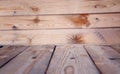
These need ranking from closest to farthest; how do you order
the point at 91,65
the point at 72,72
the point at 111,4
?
the point at 72,72, the point at 91,65, the point at 111,4

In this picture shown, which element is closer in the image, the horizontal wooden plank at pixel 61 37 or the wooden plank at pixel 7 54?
the wooden plank at pixel 7 54

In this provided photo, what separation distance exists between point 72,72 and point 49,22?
0.88 meters

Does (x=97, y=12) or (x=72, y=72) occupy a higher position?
(x=97, y=12)

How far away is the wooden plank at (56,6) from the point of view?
1468 millimetres

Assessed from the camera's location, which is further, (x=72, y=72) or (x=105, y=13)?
(x=105, y=13)

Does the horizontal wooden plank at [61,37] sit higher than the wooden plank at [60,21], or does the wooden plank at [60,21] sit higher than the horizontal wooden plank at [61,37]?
the wooden plank at [60,21]

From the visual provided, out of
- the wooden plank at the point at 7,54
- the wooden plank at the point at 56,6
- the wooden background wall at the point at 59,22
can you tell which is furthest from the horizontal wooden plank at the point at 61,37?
the wooden plank at the point at 7,54

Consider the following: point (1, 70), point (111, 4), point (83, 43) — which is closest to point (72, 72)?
point (1, 70)

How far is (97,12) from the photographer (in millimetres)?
1477

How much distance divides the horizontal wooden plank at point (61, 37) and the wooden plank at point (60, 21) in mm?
40

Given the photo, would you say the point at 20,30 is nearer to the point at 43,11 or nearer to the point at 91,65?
the point at 43,11

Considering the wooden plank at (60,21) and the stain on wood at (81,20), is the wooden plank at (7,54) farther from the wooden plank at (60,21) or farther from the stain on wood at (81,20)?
the stain on wood at (81,20)

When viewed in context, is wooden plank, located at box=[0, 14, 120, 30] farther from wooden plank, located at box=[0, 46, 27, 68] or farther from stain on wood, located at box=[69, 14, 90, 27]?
wooden plank, located at box=[0, 46, 27, 68]

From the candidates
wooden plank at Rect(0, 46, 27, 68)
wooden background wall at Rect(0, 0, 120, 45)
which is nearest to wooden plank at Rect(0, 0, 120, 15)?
wooden background wall at Rect(0, 0, 120, 45)
